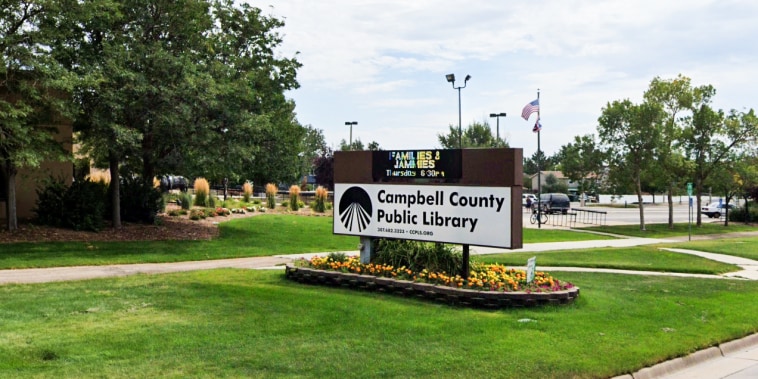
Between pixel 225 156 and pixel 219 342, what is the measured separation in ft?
43.9

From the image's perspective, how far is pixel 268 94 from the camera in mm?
23875

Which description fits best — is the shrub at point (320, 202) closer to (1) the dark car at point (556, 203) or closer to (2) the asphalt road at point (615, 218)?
(2) the asphalt road at point (615, 218)

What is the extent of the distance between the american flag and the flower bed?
23271mm

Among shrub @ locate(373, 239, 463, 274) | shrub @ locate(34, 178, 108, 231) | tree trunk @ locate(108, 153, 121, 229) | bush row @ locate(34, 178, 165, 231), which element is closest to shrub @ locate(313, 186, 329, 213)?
tree trunk @ locate(108, 153, 121, 229)

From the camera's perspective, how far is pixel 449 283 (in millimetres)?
10305

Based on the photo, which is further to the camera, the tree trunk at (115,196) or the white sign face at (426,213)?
the tree trunk at (115,196)

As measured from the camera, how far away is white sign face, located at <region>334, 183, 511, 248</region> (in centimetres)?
1032

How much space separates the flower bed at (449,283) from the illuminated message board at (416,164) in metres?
1.67

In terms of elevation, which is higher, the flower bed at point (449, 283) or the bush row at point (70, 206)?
the bush row at point (70, 206)

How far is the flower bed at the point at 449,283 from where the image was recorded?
9.72 m

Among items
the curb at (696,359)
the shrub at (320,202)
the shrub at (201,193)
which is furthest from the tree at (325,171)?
the curb at (696,359)

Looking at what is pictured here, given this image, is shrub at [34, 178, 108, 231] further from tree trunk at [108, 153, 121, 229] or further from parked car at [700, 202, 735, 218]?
parked car at [700, 202, 735, 218]

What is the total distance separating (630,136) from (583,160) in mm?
2807

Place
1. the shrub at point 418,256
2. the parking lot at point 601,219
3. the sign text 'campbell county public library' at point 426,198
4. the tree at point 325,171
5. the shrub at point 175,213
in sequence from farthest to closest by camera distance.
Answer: the tree at point 325,171 → the parking lot at point 601,219 → the shrub at point 175,213 → the shrub at point 418,256 → the sign text 'campbell county public library' at point 426,198
